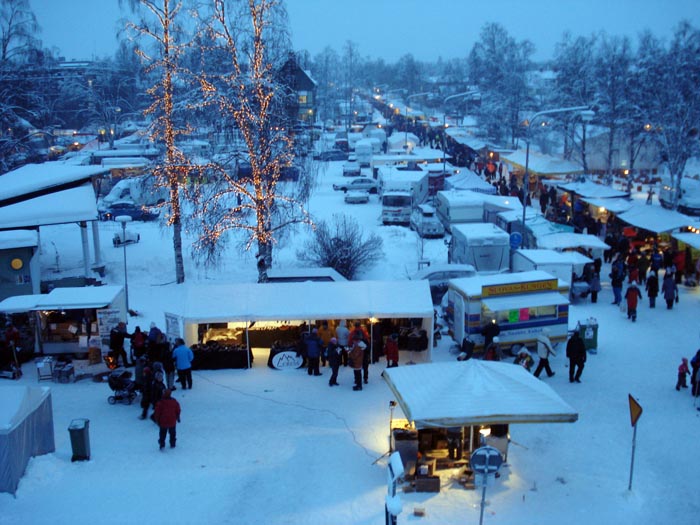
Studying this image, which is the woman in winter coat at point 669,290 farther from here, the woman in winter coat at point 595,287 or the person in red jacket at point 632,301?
the woman in winter coat at point 595,287

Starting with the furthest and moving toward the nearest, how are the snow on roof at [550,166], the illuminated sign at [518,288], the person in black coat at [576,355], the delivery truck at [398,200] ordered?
the snow on roof at [550,166], the delivery truck at [398,200], the illuminated sign at [518,288], the person in black coat at [576,355]

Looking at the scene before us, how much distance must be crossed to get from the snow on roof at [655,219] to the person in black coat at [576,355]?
1013 cm

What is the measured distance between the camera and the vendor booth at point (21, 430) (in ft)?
26.7

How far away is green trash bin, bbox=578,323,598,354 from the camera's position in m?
13.7

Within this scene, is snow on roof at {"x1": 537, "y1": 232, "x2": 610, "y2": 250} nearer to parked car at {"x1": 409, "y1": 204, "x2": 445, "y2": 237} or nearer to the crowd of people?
parked car at {"x1": 409, "y1": 204, "x2": 445, "y2": 237}


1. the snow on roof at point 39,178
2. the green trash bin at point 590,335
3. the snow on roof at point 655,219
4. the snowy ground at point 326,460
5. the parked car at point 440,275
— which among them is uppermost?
the snow on roof at point 39,178

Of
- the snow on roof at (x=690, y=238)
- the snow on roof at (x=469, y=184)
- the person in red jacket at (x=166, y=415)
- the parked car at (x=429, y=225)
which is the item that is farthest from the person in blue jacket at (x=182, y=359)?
the snow on roof at (x=469, y=184)

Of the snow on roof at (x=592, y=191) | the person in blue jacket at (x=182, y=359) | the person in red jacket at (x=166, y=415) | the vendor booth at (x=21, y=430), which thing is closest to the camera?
the vendor booth at (x=21, y=430)

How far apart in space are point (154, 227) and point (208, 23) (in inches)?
413

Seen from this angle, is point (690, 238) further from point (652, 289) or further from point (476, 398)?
point (476, 398)

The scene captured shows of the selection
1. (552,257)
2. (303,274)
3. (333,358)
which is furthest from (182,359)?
(552,257)

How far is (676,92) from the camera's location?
1160 inches

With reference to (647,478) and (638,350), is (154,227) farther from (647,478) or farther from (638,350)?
(647,478)

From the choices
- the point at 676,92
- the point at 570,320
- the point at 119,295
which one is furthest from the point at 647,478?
the point at 676,92
